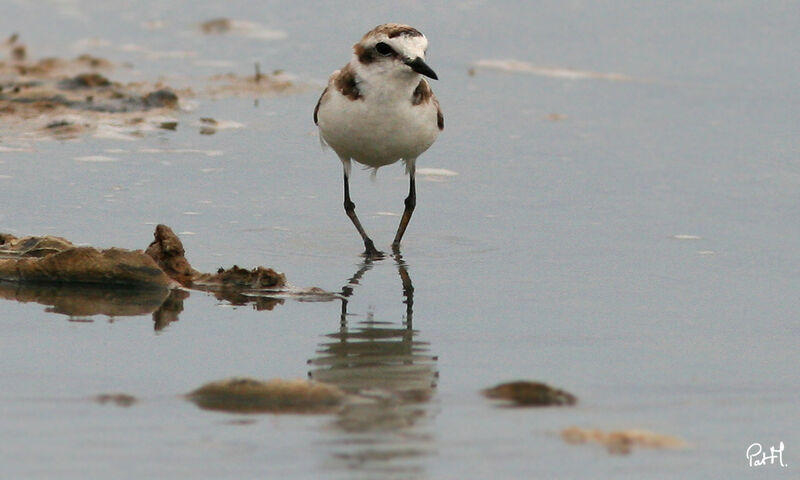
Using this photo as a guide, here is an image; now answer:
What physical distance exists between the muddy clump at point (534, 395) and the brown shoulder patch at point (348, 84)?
344 cm

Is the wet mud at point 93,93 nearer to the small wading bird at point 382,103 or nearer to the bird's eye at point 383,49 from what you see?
the small wading bird at point 382,103

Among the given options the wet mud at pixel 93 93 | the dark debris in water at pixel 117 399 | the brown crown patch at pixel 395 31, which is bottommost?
the dark debris in water at pixel 117 399

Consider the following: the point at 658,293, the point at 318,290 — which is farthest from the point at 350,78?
the point at 658,293

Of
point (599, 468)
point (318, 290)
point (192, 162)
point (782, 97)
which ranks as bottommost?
point (599, 468)

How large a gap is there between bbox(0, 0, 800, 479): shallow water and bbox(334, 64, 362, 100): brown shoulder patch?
1056 mm

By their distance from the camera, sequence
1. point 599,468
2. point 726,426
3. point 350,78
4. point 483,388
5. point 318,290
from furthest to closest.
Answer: point 350,78
point 318,290
point 483,388
point 726,426
point 599,468

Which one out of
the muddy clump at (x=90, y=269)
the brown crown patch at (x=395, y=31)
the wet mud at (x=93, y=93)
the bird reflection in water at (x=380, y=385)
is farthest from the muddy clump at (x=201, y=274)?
the wet mud at (x=93, y=93)

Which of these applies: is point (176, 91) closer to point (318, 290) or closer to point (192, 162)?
point (192, 162)

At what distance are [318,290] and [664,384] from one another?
233 centimetres

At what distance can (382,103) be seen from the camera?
9141 mm

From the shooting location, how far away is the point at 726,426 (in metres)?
5.99

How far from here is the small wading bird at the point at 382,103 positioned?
8969 mm

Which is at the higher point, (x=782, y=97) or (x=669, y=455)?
(x=782, y=97)

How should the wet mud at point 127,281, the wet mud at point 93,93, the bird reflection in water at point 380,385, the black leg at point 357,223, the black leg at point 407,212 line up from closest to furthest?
the bird reflection in water at point 380,385, the wet mud at point 127,281, the black leg at point 357,223, the black leg at point 407,212, the wet mud at point 93,93
